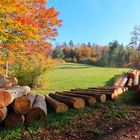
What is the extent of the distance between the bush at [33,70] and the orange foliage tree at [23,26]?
0.72 meters

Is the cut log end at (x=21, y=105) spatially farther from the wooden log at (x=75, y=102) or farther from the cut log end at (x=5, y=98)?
the wooden log at (x=75, y=102)

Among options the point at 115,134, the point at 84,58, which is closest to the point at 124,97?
the point at 115,134

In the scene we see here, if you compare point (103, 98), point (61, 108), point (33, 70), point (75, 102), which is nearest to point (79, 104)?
point (75, 102)

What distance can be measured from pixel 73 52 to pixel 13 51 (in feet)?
183

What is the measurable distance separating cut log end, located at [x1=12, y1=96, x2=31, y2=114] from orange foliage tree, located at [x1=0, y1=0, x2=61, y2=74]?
23.4 feet

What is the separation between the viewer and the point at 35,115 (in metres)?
5.16

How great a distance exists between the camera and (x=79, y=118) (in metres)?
5.52

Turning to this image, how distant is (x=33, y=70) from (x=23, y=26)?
3891mm

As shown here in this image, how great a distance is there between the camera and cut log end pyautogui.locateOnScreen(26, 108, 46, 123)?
510 cm

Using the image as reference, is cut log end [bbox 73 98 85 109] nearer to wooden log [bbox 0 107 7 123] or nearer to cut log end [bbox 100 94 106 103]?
cut log end [bbox 100 94 106 103]

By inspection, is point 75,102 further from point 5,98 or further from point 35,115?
point 5,98

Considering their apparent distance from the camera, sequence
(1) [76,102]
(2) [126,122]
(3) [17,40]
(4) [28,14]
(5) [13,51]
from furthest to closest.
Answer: (4) [28,14], (5) [13,51], (3) [17,40], (1) [76,102], (2) [126,122]

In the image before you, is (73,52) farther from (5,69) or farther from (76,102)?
(76,102)

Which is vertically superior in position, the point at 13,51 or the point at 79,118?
the point at 13,51
